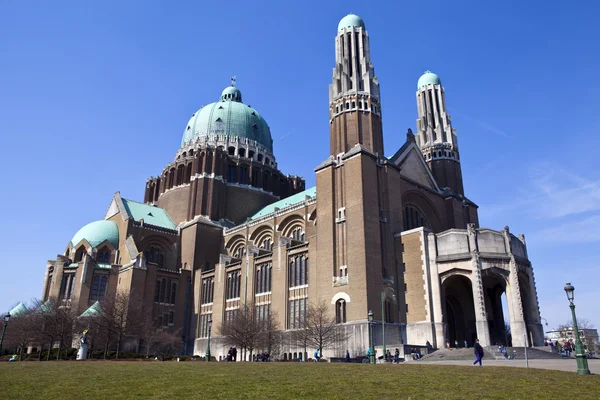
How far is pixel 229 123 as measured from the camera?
3145 inches

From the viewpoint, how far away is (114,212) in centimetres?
6919

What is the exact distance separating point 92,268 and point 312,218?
91.0 feet

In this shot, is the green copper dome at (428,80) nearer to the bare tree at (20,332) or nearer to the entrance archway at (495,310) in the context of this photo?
the entrance archway at (495,310)

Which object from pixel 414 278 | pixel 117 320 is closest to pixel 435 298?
pixel 414 278

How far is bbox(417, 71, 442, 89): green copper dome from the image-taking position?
6581 cm

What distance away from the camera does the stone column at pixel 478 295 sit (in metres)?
40.3

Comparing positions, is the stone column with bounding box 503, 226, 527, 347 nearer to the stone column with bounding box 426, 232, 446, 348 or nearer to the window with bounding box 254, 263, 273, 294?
the stone column with bounding box 426, 232, 446, 348

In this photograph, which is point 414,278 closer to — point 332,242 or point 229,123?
point 332,242

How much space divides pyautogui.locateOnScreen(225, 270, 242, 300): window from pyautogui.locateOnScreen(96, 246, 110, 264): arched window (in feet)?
55.6

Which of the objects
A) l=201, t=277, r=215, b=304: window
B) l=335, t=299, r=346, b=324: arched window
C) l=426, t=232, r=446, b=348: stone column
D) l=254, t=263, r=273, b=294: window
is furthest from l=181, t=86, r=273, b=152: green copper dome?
l=426, t=232, r=446, b=348: stone column

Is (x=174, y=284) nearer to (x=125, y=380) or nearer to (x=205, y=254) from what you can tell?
(x=205, y=254)

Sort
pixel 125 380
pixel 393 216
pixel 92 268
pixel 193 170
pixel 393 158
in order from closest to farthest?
pixel 125 380, pixel 393 216, pixel 393 158, pixel 92 268, pixel 193 170

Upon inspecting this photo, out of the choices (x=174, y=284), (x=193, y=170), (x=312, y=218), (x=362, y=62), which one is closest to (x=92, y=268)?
(x=174, y=284)

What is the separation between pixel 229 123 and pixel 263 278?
33.9 metres
